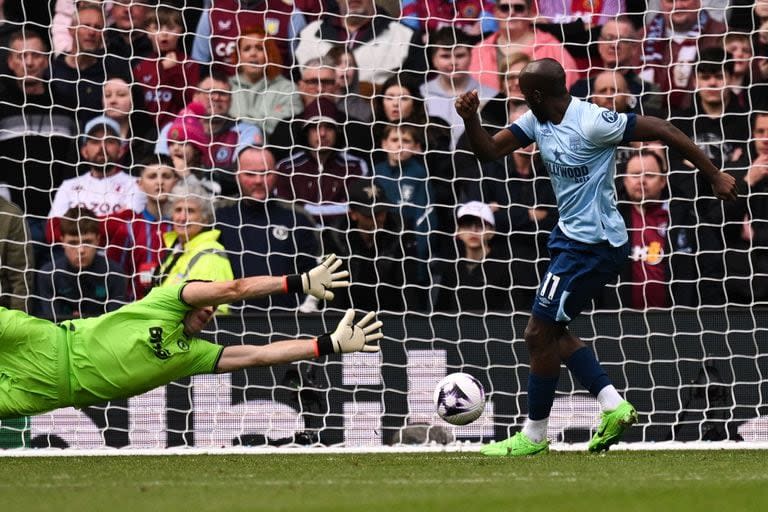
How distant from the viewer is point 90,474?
6.77 m

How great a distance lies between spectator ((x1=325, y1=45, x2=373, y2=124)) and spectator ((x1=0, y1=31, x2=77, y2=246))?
2.04 m

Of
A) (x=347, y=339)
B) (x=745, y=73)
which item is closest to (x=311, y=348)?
(x=347, y=339)

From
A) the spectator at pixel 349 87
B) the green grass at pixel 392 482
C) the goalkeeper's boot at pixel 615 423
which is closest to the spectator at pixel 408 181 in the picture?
the spectator at pixel 349 87

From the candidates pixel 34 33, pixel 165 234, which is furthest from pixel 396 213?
pixel 34 33

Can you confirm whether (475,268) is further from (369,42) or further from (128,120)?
(128,120)

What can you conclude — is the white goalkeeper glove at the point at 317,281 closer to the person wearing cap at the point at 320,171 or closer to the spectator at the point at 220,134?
the person wearing cap at the point at 320,171

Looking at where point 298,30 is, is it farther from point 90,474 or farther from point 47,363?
point 90,474

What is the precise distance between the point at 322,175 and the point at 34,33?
2485 millimetres

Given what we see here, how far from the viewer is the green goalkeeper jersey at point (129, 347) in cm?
734

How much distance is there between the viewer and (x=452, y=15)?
1056 centimetres

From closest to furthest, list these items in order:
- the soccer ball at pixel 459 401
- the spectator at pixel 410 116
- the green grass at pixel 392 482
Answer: the green grass at pixel 392 482, the soccer ball at pixel 459 401, the spectator at pixel 410 116

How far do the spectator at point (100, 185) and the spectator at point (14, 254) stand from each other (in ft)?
1.69

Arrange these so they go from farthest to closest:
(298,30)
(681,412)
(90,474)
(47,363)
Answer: (298,30), (681,412), (47,363), (90,474)

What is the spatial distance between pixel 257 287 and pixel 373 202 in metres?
2.62
